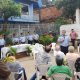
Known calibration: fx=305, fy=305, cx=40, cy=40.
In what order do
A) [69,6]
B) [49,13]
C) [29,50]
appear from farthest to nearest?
[49,13] → [69,6] → [29,50]

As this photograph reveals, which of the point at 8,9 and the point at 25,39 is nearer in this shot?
the point at 8,9

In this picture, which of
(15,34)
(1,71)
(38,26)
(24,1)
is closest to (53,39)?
(15,34)

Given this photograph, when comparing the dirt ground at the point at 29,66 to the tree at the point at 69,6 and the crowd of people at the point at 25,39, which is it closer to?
the crowd of people at the point at 25,39

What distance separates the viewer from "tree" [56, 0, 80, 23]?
3203cm

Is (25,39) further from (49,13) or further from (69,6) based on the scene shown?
(49,13)

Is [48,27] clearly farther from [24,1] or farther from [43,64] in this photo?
[43,64]

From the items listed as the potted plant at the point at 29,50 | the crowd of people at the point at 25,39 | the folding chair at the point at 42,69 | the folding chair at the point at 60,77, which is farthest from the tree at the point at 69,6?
the folding chair at the point at 60,77

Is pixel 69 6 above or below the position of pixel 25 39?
above

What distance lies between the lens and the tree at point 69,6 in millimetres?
32031

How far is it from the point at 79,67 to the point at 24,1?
1012 inches

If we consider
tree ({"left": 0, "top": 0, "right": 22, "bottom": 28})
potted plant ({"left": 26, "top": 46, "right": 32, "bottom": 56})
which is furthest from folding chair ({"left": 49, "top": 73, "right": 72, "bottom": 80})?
tree ({"left": 0, "top": 0, "right": 22, "bottom": 28})

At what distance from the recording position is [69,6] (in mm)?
32594

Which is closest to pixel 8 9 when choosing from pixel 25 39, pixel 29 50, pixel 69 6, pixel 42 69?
pixel 25 39

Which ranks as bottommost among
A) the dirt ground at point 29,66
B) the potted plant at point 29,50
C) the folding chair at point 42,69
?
the dirt ground at point 29,66
